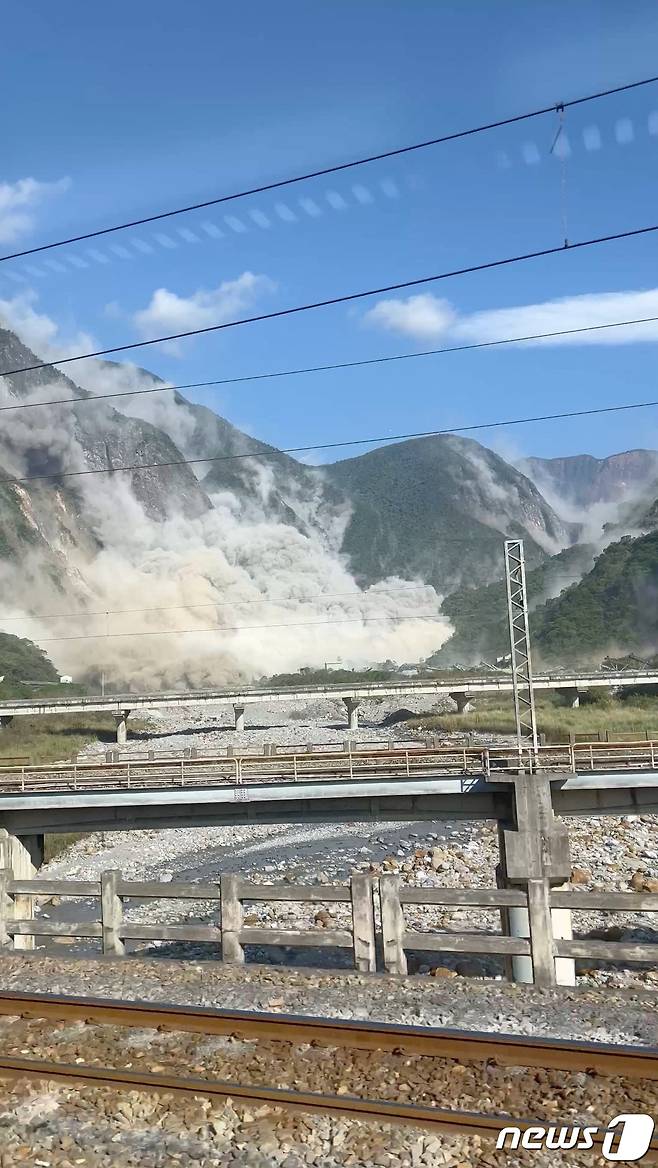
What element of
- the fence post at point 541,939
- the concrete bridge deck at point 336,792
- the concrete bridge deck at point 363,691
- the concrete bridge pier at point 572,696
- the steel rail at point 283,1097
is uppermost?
the concrete bridge deck at point 363,691

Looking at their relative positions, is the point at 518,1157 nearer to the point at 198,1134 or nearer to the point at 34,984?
the point at 198,1134

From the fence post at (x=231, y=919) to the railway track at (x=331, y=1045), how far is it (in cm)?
250

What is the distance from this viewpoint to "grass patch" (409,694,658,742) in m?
86.2

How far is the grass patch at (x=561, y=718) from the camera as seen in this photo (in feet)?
283

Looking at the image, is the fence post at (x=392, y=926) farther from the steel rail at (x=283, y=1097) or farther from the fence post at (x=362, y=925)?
the steel rail at (x=283, y=1097)

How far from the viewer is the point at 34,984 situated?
14.4 m

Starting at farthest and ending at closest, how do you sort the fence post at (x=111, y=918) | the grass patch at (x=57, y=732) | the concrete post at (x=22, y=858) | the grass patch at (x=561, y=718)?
the grass patch at (x=57, y=732), the grass patch at (x=561, y=718), the concrete post at (x=22, y=858), the fence post at (x=111, y=918)

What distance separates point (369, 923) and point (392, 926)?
32 cm

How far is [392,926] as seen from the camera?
14180 millimetres

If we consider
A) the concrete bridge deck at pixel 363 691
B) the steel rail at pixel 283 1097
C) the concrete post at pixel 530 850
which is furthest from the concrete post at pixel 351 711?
the steel rail at pixel 283 1097

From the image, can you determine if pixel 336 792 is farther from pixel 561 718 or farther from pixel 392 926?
pixel 561 718

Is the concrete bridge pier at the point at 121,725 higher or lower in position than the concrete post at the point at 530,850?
higher

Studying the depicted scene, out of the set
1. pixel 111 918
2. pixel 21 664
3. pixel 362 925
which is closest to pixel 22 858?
pixel 111 918

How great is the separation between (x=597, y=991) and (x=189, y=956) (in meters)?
16.7
